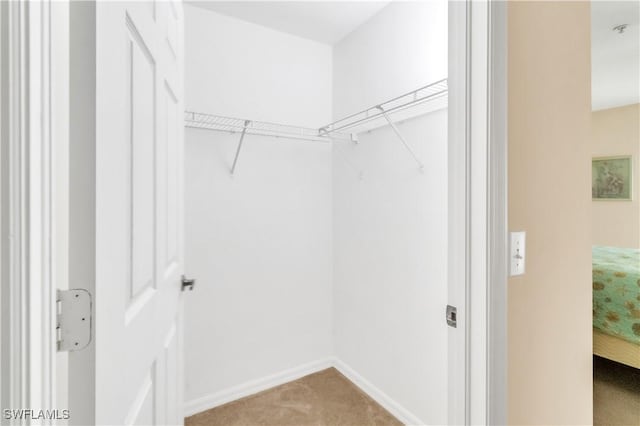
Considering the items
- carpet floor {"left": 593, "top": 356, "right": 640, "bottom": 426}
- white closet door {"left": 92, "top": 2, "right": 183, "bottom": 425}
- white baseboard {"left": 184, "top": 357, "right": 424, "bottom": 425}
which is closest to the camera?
white closet door {"left": 92, "top": 2, "right": 183, "bottom": 425}

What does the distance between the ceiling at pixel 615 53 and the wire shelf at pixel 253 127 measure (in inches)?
70.7

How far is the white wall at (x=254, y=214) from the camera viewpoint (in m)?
1.97

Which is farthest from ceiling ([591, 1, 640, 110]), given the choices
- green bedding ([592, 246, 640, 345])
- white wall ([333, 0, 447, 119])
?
green bedding ([592, 246, 640, 345])

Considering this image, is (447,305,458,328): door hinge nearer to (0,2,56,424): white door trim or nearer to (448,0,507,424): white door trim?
(448,0,507,424): white door trim

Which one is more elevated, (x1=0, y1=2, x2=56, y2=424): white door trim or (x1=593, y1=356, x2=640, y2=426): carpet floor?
(x1=0, y1=2, x2=56, y2=424): white door trim

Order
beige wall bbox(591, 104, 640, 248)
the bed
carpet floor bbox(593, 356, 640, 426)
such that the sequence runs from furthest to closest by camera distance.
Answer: beige wall bbox(591, 104, 640, 248)
the bed
carpet floor bbox(593, 356, 640, 426)

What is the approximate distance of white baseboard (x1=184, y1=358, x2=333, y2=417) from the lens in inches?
76.2

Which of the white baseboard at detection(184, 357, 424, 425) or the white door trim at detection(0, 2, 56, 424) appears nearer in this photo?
the white door trim at detection(0, 2, 56, 424)

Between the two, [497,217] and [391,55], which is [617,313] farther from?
[391,55]

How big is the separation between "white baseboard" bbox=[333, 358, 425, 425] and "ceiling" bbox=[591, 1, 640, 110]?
2.66 m

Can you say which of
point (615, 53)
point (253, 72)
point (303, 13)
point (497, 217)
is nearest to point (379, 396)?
point (497, 217)

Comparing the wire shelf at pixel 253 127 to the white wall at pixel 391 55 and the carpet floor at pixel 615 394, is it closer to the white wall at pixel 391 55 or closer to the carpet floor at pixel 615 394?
the white wall at pixel 391 55

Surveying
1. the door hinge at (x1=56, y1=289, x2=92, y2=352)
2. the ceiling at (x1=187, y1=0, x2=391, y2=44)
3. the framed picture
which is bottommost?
the door hinge at (x1=56, y1=289, x2=92, y2=352)

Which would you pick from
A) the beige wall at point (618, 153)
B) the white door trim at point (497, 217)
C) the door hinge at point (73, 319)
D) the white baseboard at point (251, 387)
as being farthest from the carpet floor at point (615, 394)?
the beige wall at point (618, 153)
